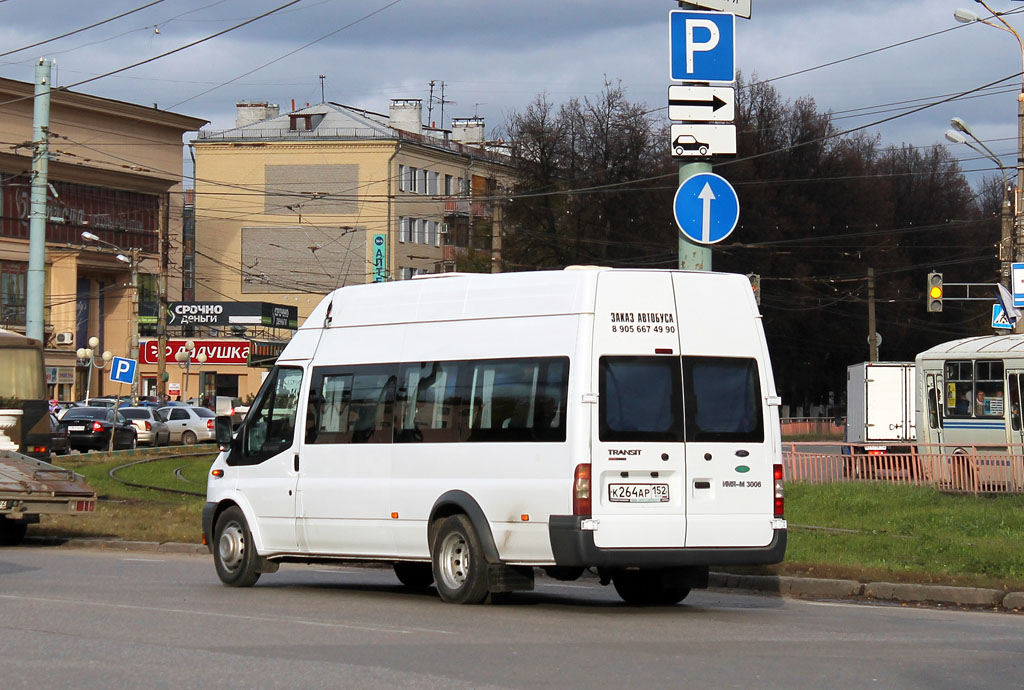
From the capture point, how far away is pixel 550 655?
31.5ft

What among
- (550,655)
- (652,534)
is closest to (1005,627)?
(652,534)

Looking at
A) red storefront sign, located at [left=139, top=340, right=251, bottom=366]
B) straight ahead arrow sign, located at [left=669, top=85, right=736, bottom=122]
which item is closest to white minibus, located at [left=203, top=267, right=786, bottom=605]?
straight ahead arrow sign, located at [left=669, top=85, right=736, bottom=122]

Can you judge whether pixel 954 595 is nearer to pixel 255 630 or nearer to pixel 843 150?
pixel 255 630

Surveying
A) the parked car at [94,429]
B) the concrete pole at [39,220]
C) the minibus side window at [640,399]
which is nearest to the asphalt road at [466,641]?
the minibus side window at [640,399]

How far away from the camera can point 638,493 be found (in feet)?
39.3

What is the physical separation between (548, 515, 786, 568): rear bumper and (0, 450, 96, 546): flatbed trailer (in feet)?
31.0

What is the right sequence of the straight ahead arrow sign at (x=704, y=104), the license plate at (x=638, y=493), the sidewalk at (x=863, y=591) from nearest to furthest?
the license plate at (x=638, y=493) < the sidewalk at (x=863, y=591) < the straight ahead arrow sign at (x=704, y=104)

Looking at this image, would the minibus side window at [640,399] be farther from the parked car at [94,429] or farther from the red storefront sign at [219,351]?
the red storefront sign at [219,351]

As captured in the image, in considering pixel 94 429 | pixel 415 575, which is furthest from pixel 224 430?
pixel 94 429

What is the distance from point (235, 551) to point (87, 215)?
220 feet

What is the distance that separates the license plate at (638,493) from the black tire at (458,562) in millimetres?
1279

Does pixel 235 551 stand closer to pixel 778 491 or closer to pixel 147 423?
pixel 778 491

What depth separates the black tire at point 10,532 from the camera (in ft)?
67.7

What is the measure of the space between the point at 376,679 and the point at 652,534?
393cm
